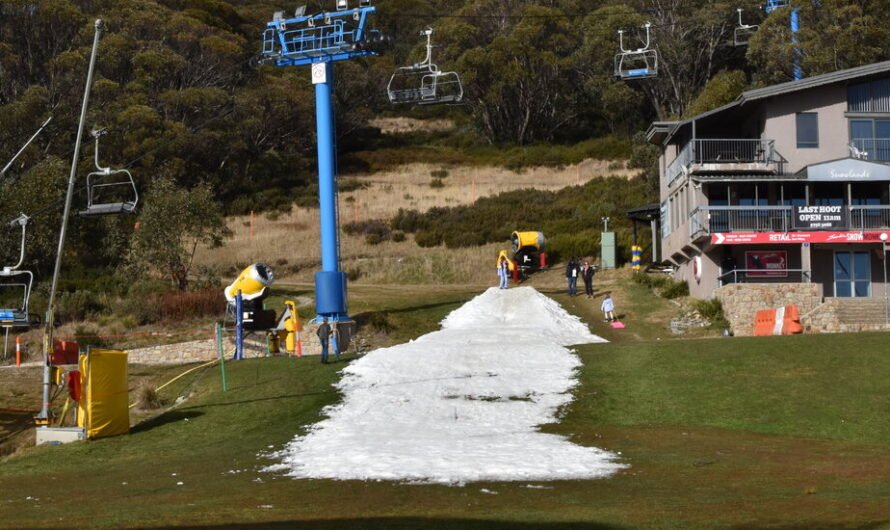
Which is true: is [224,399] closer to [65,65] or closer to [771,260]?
[771,260]

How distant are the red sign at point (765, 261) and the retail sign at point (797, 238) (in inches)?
78.7

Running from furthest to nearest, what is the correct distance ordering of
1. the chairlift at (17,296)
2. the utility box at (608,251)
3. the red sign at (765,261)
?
the utility box at (608,251) → the red sign at (765,261) → the chairlift at (17,296)

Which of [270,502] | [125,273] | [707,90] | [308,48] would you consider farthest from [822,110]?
[270,502]

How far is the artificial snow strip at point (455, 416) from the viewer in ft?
63.4

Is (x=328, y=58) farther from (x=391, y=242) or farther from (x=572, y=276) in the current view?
(x=391, y=242)

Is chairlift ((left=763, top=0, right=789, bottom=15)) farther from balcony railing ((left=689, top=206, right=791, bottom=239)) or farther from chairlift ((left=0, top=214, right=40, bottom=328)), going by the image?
chairlift ((left=0, top=214, right=40, bottom=328))

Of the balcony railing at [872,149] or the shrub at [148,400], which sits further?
the balcony railing at [872,149]

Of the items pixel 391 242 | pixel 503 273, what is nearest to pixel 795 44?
pixel 391 242

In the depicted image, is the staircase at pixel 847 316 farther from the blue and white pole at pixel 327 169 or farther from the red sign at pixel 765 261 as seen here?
the blue and white pole at pixel 327 169

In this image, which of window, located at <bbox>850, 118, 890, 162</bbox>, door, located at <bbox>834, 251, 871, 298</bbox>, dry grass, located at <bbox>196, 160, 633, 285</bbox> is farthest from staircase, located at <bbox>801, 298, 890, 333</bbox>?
dry grass, located at <bbox>196, 160, 633, 285</bbox>

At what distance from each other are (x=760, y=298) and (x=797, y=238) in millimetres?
3670

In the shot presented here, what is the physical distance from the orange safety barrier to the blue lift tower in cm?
1457

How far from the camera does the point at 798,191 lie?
4975 cm

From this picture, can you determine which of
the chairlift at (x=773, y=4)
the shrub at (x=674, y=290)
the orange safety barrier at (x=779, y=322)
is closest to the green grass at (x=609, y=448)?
the orange safety barrier at (x=779, y=322)
